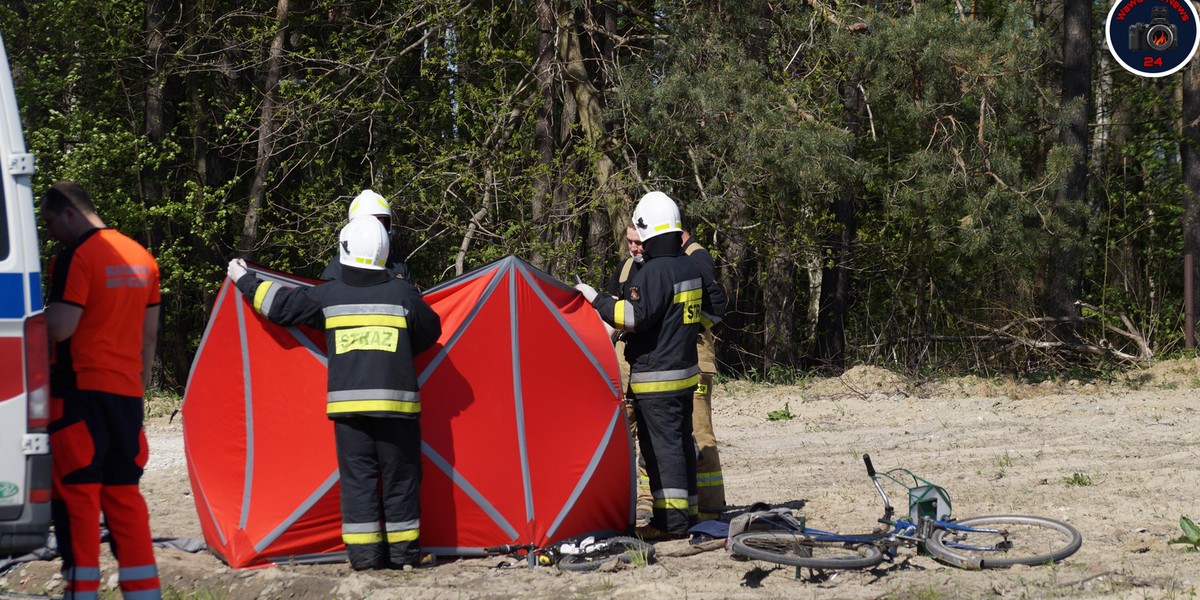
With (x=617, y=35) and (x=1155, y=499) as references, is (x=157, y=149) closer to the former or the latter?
(x=617, y=35)

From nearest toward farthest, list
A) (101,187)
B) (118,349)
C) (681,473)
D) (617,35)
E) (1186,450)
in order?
(118,349) → (681,473) → (1186,450) → (617,35) → (101,187)

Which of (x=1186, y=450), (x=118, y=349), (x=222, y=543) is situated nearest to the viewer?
(x=118, y=349)

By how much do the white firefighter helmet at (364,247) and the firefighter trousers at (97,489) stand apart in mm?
1364

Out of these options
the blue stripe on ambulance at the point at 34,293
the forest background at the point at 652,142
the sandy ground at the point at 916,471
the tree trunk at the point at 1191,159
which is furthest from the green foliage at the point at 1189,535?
the tree trunk at the point at 1191,159

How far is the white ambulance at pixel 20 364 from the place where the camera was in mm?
4609

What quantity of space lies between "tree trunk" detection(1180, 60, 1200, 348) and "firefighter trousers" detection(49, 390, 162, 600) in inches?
603

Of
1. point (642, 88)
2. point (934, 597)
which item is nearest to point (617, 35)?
point (642, 88)

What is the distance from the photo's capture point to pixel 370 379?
19.9 ft

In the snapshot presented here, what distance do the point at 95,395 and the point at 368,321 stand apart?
145cm

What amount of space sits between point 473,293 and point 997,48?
781cm

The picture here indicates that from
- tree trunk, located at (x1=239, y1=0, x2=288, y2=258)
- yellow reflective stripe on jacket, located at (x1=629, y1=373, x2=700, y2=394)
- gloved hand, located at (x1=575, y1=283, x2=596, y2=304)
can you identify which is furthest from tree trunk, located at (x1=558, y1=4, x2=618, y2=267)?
yellow reflective stripe on jacket, located at (x1=629, y1=373, x2=700, y2=394)

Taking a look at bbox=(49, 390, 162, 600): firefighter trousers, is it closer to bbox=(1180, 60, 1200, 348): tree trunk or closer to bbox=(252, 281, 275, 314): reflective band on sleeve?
bbox=(252, 281, 275, 314): reflective band on sleeve

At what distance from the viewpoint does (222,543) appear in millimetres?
6379

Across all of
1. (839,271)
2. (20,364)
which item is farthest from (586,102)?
(20,364)
